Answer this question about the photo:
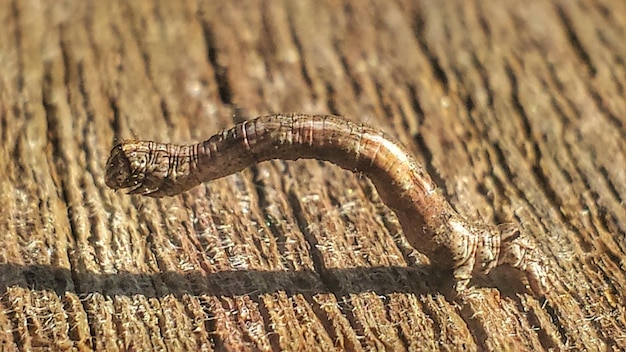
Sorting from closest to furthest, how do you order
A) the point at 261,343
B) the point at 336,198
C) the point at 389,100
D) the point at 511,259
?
→ the point at 261,343 → the point at 511,259 → the point at 336,198 → the point at 389,100

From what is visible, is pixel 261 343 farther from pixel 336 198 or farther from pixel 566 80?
pixel 566 80

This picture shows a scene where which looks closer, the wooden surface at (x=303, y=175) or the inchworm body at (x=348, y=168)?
the wooden surface at (x=303, y=175)

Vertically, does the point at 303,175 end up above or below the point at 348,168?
above

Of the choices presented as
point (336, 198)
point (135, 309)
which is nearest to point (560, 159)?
point (336, 198)

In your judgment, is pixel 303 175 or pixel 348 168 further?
pixel 303 175
